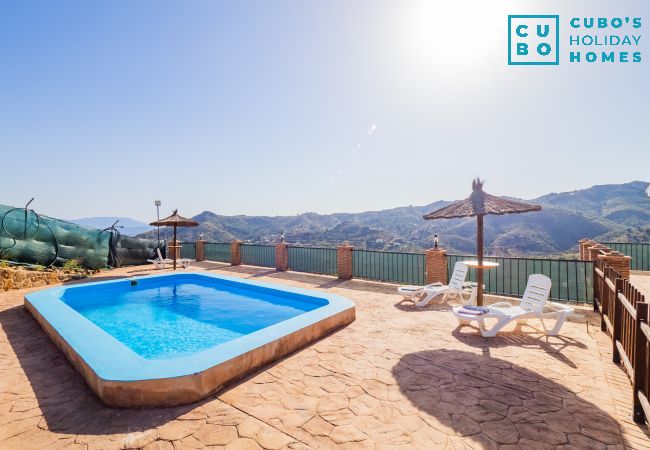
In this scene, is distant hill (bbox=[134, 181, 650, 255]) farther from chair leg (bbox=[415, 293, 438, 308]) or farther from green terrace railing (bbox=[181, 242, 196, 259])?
chair leg (bbox=[415, 293, 438, 308])

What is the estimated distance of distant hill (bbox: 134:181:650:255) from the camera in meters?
50.1

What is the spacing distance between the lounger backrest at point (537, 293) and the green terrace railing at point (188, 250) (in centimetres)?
1543

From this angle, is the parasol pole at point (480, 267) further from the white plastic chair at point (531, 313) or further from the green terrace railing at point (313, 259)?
the green terrace railing at point (313, 259)

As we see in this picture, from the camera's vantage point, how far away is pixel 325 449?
249 cm

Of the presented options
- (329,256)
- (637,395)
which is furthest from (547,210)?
(637,395)

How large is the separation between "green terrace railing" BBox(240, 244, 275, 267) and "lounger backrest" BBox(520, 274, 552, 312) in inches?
385

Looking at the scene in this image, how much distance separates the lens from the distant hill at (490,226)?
5006cm

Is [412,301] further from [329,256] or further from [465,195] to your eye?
[329,256]

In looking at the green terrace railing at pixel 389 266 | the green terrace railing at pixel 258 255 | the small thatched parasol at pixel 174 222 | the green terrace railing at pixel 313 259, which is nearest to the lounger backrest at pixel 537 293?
the green terrace railing at pixel 389 266

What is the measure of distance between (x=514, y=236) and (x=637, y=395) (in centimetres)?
5918

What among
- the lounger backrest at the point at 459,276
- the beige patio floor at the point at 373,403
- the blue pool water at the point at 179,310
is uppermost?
the lounger backrest at the point at 459,276

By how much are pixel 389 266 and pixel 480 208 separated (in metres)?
5.24

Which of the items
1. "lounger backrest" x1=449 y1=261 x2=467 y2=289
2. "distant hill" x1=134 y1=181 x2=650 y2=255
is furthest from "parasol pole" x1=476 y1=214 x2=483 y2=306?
"distant hill" x1=134 y1=181 x2=650 y2=255

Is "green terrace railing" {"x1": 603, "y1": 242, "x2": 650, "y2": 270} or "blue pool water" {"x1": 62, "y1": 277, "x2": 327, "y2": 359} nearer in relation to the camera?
"blue pool water" {"x1": 62, "y1": 277, "x2": 327, "y2": 359}
